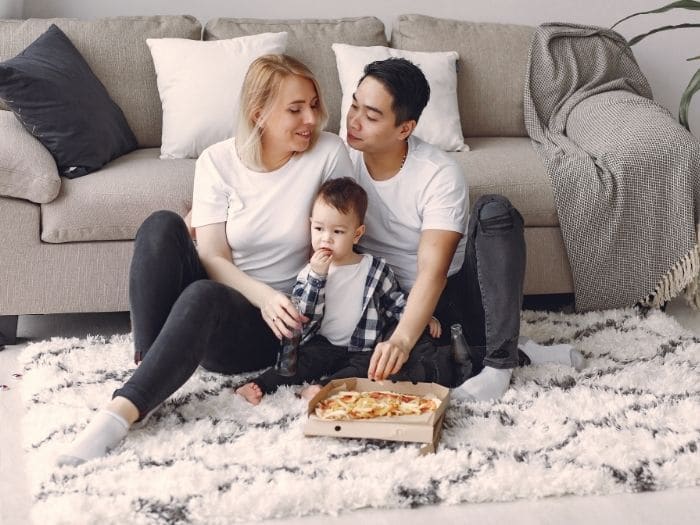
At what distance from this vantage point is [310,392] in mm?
2166

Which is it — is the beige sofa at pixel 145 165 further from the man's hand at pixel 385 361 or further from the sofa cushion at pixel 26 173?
the man's hand at pixel 385 361

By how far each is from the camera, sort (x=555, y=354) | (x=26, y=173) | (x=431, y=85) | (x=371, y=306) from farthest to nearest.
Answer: (x=431, y=85)
(x=26, y=173)
(x=555, y=354)
(x=371, y=306)

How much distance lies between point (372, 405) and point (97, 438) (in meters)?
0.53

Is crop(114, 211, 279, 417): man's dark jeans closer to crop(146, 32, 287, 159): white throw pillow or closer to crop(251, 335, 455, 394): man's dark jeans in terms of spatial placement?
crop(251, 335, 455, 394): man's dark jeans

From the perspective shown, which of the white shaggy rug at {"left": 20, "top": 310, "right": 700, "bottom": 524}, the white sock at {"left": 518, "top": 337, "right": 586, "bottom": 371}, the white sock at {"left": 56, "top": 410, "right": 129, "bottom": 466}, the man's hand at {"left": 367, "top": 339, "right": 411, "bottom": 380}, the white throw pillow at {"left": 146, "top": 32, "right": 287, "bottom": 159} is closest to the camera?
the white shaggy rug at {"left": 20, "top": 310, "right": 700, "bottom": 524}

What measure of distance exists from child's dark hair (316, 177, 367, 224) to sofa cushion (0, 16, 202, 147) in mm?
1215

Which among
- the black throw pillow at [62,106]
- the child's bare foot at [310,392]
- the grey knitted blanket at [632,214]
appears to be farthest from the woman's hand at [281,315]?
the grey knitted blanket at [632,214]

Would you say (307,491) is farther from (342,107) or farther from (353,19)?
(353,19)

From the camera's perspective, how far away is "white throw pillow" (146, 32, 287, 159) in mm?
3080

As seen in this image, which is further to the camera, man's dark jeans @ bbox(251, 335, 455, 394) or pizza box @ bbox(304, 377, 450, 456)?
man's dark jeans @ bbox(251, 335, 455, 394)

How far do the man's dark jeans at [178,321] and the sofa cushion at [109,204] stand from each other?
0.49 metres

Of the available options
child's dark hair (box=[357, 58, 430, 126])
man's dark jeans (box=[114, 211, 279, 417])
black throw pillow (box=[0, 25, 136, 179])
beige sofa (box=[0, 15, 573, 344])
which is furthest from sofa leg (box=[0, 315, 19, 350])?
child's dark hair (box=[357, 58, 430, 126])

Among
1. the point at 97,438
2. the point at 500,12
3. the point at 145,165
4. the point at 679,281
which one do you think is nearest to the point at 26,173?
the point at 145,165

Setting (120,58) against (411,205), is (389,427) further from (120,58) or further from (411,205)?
(120,58)
